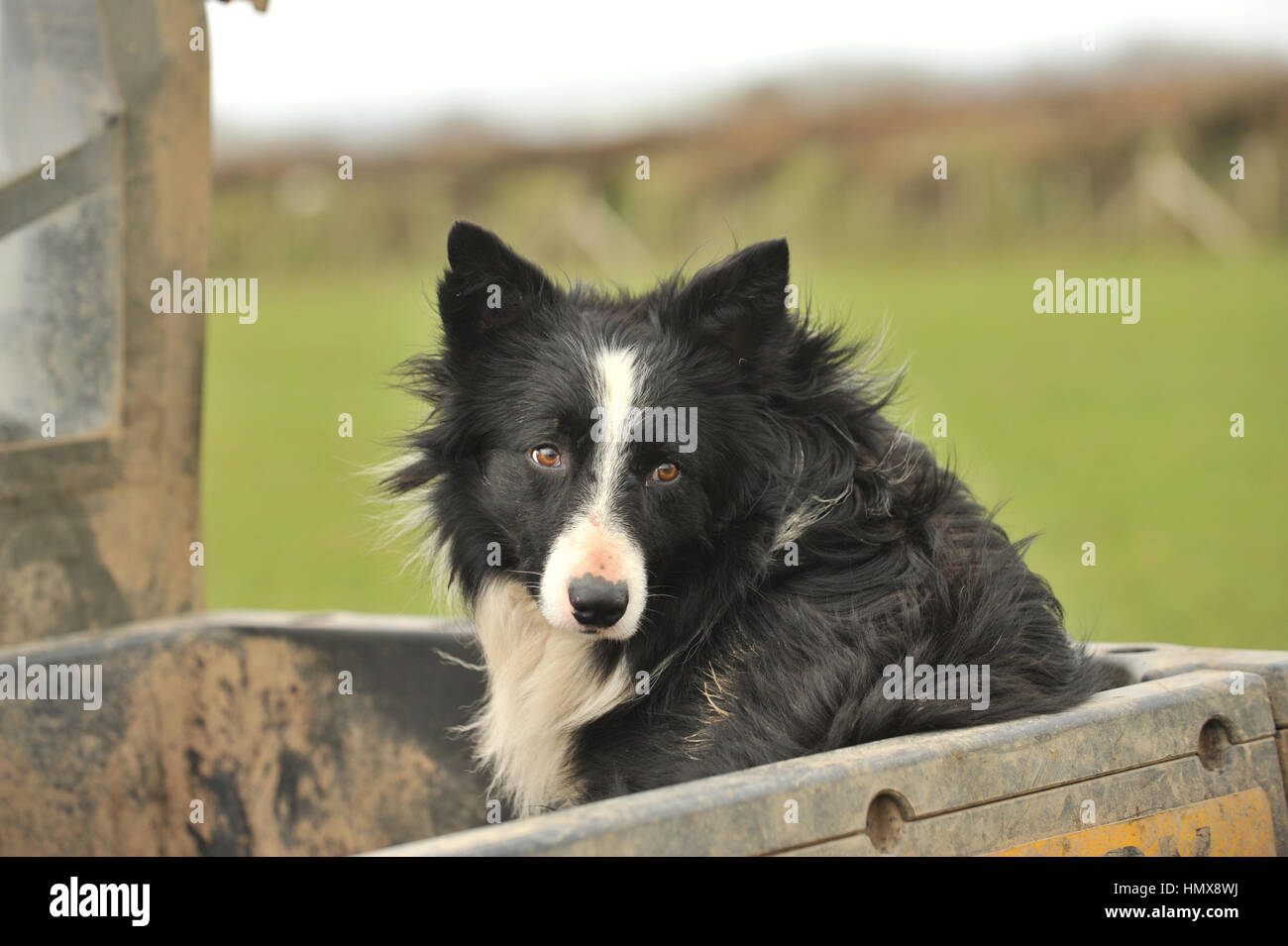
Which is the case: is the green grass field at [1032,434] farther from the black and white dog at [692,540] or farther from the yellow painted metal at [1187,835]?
the yellow painted metal at [1187,835]

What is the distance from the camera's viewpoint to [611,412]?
308cm

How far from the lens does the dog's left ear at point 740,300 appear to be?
10.3 feet

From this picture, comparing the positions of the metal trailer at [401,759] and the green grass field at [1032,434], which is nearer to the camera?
the metal trailer at [401,759]

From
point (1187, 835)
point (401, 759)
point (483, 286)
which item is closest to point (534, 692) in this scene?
point (401, 759)

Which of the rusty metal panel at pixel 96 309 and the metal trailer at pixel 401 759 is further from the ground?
the rusty metal panel at pixel 96 309

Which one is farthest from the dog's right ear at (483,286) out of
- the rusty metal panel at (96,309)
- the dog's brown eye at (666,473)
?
the rusty metal panel at (96,309)

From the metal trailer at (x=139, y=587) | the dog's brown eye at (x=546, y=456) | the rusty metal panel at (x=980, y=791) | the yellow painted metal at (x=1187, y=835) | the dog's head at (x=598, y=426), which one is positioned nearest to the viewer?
the rusty metal panel at (x=980, y=791)

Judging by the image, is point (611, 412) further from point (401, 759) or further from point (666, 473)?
point (401, 759)

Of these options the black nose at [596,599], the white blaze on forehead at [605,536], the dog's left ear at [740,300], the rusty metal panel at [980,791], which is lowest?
the rusty metal panel at [980,791]

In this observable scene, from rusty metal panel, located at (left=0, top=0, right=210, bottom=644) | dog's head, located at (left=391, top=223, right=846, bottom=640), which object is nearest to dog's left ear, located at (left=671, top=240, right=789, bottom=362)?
dog's head, located at (left=391, top=223, right=846, bottom=640)

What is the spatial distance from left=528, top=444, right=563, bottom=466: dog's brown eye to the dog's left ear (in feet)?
1.49

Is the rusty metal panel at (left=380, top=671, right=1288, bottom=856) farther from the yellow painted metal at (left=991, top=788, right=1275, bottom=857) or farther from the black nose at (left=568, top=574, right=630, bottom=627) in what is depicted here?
the black nose at (left=568, top=574, right=630, bottom=627)

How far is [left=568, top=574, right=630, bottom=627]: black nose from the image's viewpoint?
9.34ft
